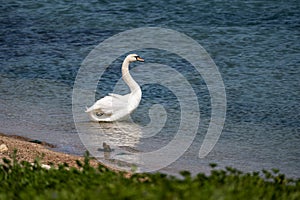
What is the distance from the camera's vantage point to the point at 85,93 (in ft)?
48.1

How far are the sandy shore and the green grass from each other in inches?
119

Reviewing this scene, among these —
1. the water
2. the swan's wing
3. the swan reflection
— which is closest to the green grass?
the swan reflection

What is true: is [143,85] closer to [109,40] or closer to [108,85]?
[108,85]

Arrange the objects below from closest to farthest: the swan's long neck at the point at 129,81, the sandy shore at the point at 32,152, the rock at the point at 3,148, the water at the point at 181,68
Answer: the sandy shore at the point at 32,152, the rock at the point at 3,148, the water at the point at 181,68, the swan's long neck at the point at 129,81

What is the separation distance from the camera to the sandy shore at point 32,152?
9672mm

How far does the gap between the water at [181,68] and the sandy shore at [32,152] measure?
0.46 metres

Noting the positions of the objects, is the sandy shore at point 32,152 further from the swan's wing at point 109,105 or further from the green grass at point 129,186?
the green grass at point 129,186

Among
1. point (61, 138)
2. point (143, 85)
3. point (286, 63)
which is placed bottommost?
point (61, 138)

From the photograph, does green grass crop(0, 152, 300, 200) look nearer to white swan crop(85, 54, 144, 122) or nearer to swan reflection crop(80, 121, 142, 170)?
swan reflection crop(80, 121, 142, 170)

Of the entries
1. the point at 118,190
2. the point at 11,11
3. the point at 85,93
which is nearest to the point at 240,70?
the point at 85,93

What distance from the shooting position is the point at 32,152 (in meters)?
10.1

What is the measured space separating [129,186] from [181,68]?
10675 millimetres

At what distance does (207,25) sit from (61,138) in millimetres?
8237

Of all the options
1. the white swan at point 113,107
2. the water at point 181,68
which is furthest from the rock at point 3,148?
the white swan at point 113,107
